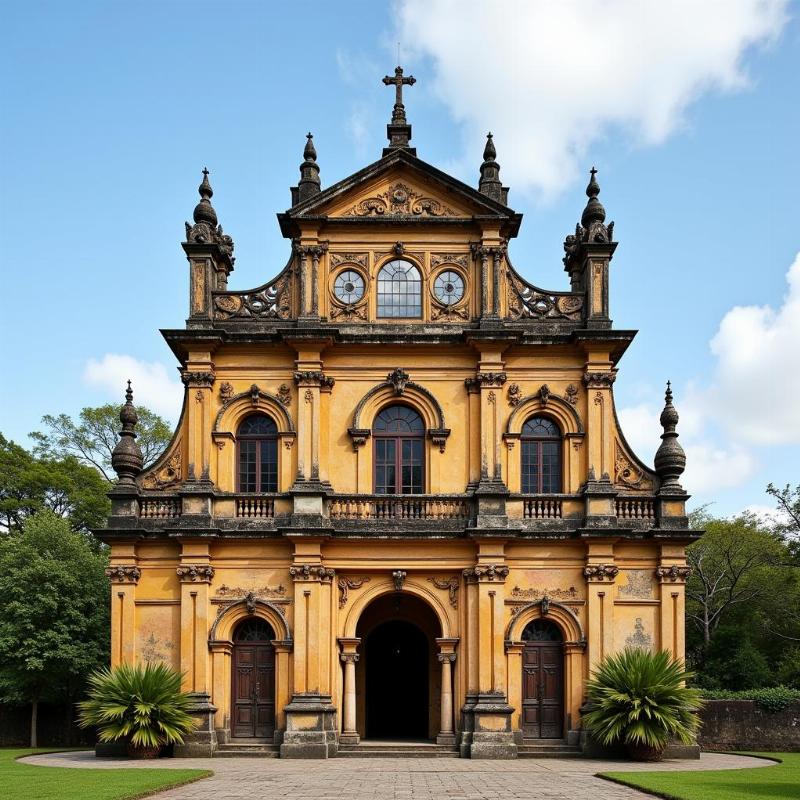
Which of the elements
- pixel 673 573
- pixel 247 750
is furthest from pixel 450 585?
pixel 247 750

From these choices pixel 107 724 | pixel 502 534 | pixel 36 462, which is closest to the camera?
pixel 107 724

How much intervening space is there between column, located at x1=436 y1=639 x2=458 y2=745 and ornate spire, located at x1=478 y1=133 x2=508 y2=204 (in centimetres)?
1217

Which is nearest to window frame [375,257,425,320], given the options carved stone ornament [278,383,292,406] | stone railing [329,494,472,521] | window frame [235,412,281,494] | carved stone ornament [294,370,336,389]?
carved stone ornament [294,370,336,389]

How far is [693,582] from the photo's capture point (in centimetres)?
4853

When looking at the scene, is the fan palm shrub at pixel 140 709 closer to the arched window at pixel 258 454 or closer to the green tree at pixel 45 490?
the arched window at pixel 258 454

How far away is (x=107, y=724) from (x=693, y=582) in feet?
105

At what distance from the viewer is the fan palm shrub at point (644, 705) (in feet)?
78.2

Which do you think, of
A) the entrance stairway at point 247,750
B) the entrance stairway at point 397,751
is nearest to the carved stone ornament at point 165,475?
the entrance stairway at point 247,750

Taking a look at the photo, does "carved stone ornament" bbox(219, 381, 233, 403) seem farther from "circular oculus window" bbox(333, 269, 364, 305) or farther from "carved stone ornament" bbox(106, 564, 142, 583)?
"carved stone ornament" bbox(106, 564, 142, 583)

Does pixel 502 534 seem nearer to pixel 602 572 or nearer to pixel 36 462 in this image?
pixel 602 572

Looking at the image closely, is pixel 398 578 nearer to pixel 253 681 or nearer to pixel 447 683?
pixel 447 683

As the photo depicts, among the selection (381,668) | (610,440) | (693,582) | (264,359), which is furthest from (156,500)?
(693,582)

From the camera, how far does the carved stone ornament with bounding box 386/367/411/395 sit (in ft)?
89.9

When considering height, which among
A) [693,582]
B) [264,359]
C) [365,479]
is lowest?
[693,582]
